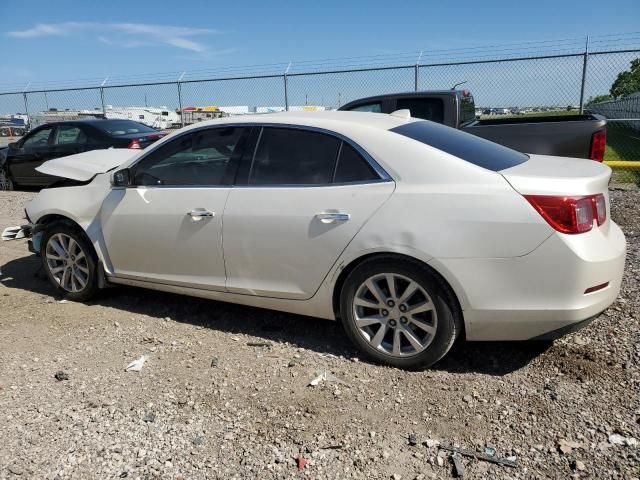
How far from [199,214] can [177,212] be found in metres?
0.22

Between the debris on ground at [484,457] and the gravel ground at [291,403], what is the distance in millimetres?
40

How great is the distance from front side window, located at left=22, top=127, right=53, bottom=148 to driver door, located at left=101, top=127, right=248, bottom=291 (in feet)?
25.4

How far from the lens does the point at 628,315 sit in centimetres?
403

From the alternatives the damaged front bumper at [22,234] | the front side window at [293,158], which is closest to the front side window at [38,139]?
the damaged front bumper at [22,234]

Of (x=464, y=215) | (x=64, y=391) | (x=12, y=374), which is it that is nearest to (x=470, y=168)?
(x=464, y=215)

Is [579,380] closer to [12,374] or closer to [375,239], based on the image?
[375,239]

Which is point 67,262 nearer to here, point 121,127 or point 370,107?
point 370,107

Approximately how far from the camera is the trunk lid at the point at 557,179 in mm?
3014

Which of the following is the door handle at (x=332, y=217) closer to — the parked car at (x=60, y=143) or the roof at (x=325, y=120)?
the roof at (x=325, y=120)

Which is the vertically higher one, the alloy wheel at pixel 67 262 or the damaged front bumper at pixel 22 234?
the damaged front bumper at pixel 22 234

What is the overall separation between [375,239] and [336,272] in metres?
0.36

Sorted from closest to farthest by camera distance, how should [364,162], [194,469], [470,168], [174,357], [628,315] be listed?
[194,469] → [470,168] → [364,162] → [174,357] → [628,315]

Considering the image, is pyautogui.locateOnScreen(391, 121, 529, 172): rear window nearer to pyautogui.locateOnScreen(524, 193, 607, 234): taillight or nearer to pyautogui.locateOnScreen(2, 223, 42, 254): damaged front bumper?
pyautogui.locateOnScreen(524, 193, 607, 234): taillight

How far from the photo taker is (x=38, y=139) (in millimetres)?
11172
